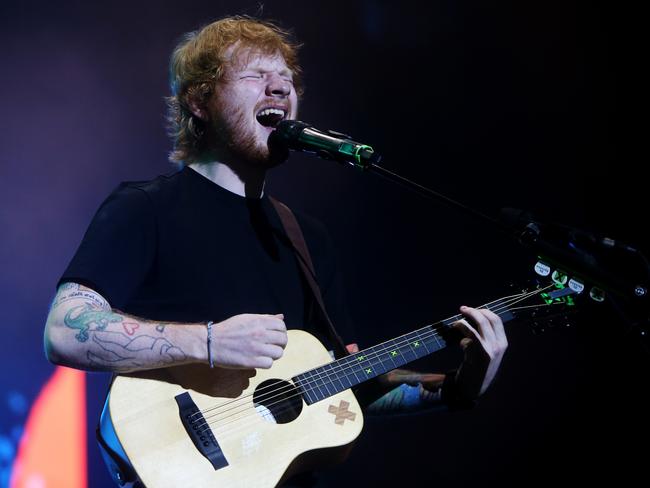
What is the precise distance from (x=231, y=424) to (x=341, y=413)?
0.39m

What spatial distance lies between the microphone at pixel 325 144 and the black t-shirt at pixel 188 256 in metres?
0.40

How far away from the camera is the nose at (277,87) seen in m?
2.38

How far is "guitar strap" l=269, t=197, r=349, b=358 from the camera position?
92.3 inches

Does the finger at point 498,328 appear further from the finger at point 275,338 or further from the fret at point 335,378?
the finger at point 275,338

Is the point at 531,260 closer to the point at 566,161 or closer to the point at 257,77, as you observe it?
the point at 566,161

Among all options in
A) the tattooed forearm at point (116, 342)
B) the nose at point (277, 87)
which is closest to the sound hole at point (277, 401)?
the tattooed forearm at point (116, 342)

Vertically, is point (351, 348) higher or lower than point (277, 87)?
lower

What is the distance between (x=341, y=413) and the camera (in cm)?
202

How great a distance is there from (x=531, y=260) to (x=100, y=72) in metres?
2.42

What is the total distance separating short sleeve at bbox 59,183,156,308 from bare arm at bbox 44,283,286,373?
45 mm

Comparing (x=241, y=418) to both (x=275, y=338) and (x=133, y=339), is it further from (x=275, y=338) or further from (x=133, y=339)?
(x=133, y=339)

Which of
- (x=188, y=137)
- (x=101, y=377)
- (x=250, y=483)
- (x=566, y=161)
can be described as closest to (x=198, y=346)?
(x=250, y=483)

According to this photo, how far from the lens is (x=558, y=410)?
10.8 ft

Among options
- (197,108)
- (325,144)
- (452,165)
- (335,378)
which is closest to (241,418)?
(335,378)
